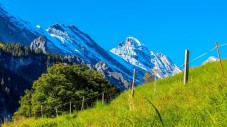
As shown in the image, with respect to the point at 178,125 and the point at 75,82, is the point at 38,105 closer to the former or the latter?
the point at 75,82

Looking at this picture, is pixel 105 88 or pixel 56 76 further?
pixel 105 88

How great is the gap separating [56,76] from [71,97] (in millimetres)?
5334

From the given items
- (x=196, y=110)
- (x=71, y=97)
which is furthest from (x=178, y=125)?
(x=71, y=97)

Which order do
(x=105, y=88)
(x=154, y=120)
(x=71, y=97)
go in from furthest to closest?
(x=105, y=88)
(x=71, y=97)
(x=154, y=120)

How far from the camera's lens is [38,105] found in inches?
2459

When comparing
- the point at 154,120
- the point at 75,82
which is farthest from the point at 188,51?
the point at 75,82

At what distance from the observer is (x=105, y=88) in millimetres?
76375

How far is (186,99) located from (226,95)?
2.95 metres

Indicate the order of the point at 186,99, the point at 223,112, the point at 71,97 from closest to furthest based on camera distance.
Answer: the point at 223,112 → the point at 186,99 → the point at 71,97

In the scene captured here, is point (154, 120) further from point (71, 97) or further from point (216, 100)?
point (71, 97)

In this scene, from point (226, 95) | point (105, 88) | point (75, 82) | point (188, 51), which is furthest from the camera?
point (105, 88)

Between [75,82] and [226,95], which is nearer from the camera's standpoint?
[226,95]

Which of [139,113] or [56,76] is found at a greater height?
[56,76]

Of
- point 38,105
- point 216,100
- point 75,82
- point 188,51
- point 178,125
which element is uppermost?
point 75,82
